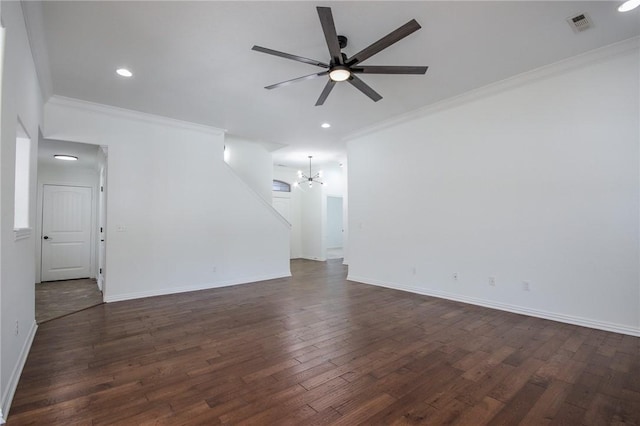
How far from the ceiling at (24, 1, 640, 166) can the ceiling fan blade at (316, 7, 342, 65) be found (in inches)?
13.4

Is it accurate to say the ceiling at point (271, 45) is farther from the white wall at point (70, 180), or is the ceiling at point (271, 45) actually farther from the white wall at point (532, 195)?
the white wall at point (70, 180)

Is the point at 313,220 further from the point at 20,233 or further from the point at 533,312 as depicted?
the point at 20,233

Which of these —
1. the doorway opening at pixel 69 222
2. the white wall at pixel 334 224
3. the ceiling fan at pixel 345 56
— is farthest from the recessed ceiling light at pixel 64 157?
the white wall at pixel 334 224

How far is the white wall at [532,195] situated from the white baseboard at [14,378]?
4733mm

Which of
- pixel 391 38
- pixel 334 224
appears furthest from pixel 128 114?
pixel 334 224

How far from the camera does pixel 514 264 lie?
12.5 ft

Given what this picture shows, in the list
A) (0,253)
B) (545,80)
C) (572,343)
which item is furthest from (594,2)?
(0,253)


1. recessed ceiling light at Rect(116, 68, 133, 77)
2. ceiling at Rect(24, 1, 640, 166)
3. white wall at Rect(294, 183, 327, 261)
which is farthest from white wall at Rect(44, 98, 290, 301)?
white wall at Rect(294, 183, 327, 261)

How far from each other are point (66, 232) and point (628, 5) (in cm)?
953

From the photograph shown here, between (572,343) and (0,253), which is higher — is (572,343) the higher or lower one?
the lower one

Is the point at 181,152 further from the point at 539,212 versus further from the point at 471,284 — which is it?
the point at 539,212

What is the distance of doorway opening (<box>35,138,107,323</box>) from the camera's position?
6.08 meters

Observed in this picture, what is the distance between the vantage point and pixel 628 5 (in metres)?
2.43

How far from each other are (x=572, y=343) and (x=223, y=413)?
3249mm
